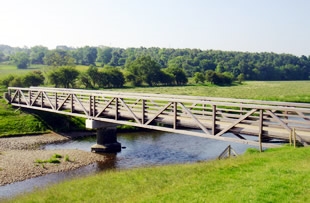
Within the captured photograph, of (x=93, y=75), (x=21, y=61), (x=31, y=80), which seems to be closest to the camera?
(x=31, y=80)

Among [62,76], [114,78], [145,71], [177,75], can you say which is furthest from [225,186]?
[177,75]

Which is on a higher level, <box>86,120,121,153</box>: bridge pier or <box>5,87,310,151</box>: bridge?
<box>5,87,310,151</box>: bridge

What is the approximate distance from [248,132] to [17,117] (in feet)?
96.8

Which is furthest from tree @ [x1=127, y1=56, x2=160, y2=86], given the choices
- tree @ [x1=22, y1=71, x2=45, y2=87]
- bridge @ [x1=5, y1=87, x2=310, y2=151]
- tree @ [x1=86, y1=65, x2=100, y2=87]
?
bridge @ [x1=5, y1=87, x2=310, y2=151]

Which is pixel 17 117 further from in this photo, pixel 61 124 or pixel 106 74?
pixel 106 74

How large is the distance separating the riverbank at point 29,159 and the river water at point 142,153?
0.85m

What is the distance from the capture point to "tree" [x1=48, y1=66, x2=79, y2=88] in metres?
76.2

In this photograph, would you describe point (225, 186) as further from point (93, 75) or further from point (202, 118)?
point (93, 75)

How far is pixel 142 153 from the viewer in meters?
27.7

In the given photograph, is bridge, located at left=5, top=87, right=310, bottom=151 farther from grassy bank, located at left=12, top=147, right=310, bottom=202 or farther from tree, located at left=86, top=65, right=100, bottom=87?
tree, located at left=86, top=65, right=100, bottom=87

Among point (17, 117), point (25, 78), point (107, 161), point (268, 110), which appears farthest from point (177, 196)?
point (25, 78)

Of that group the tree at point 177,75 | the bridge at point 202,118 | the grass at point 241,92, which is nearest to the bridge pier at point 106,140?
the bridge at point 202,118

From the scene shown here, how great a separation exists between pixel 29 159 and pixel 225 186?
18.8 m

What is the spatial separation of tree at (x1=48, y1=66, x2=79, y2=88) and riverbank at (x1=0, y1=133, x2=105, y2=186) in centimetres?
4508
